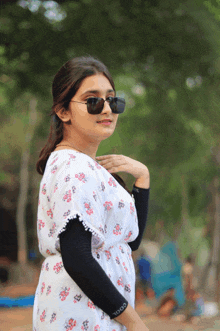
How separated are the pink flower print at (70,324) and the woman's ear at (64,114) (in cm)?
71

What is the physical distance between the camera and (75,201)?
1.26 meters

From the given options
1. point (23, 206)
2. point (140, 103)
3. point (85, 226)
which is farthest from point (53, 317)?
point (23, 206)

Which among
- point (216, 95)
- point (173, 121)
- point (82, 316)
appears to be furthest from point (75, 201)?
point (173, 121)

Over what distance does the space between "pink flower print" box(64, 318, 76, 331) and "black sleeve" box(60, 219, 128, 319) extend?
0.11m

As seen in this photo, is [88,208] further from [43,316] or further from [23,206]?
[23,206]

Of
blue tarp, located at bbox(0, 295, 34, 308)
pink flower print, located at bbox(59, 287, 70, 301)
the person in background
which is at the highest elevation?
pink flower print, located at bbox(59, 287, 70, 301)

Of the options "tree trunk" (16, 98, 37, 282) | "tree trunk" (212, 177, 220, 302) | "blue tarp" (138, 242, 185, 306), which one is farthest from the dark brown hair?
"tree trunk" (16, 98, 37, 282)

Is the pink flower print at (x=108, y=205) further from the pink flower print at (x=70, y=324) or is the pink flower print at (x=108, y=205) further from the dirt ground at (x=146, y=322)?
the dirt ground at (x=146, y=322)

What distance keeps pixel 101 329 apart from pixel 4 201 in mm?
12589

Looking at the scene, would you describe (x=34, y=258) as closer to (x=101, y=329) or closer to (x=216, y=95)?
(x=216, y=95)

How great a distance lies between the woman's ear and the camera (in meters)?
1.58

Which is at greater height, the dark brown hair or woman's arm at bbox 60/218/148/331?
the dark brown hair

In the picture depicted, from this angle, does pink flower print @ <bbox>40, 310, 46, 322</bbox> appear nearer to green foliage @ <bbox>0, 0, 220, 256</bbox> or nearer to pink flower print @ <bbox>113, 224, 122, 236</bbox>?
pink flower print @ <bbox>113, 224, 122, 236</bbox>

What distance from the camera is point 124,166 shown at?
1767 millimetres
